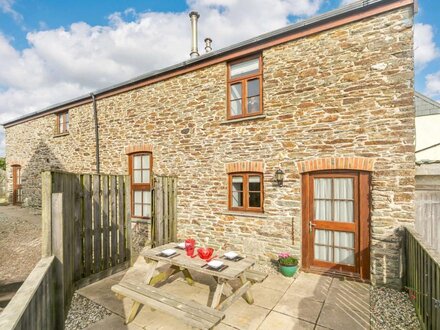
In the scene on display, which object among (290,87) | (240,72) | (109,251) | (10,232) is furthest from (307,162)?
(10,232)

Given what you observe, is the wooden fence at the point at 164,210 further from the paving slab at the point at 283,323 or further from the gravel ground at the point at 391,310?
the gravel ground at the point at 391,310

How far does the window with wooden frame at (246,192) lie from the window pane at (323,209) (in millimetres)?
1244

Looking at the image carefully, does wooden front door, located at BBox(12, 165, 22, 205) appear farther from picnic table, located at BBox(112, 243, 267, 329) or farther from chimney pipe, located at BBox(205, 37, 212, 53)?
picnic table, located at BBox(112, 243, 267, 329)

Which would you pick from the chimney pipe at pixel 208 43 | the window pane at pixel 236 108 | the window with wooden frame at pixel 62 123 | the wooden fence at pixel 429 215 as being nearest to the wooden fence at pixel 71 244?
the window pane at pixel 236 108

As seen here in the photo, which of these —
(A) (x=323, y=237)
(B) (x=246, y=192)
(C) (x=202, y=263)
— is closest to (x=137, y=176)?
(B) (x=246, y=192)

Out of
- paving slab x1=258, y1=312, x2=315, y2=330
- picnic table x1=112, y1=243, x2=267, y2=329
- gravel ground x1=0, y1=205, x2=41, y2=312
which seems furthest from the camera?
gravel ground x1=0, y1=205, x2=41, y2=312

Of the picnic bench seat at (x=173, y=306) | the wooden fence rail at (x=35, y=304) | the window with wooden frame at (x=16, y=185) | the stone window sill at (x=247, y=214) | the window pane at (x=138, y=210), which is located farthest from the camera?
the window with wooden frame at (x=16, y=185)

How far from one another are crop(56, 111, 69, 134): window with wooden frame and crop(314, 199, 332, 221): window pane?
10603 millimetres

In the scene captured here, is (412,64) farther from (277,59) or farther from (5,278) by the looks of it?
(5,278)

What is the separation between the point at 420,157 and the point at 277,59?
7712 mm

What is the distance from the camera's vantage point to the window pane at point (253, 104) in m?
6.29

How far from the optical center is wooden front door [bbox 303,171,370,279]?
16.5 feet

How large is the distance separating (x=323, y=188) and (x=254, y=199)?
1.64 m

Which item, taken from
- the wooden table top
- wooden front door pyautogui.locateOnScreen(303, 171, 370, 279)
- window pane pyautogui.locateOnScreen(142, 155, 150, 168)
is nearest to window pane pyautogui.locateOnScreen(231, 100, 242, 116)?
wooden front door pyautogui.locateOnScreen(303, 171, 370, 279)
